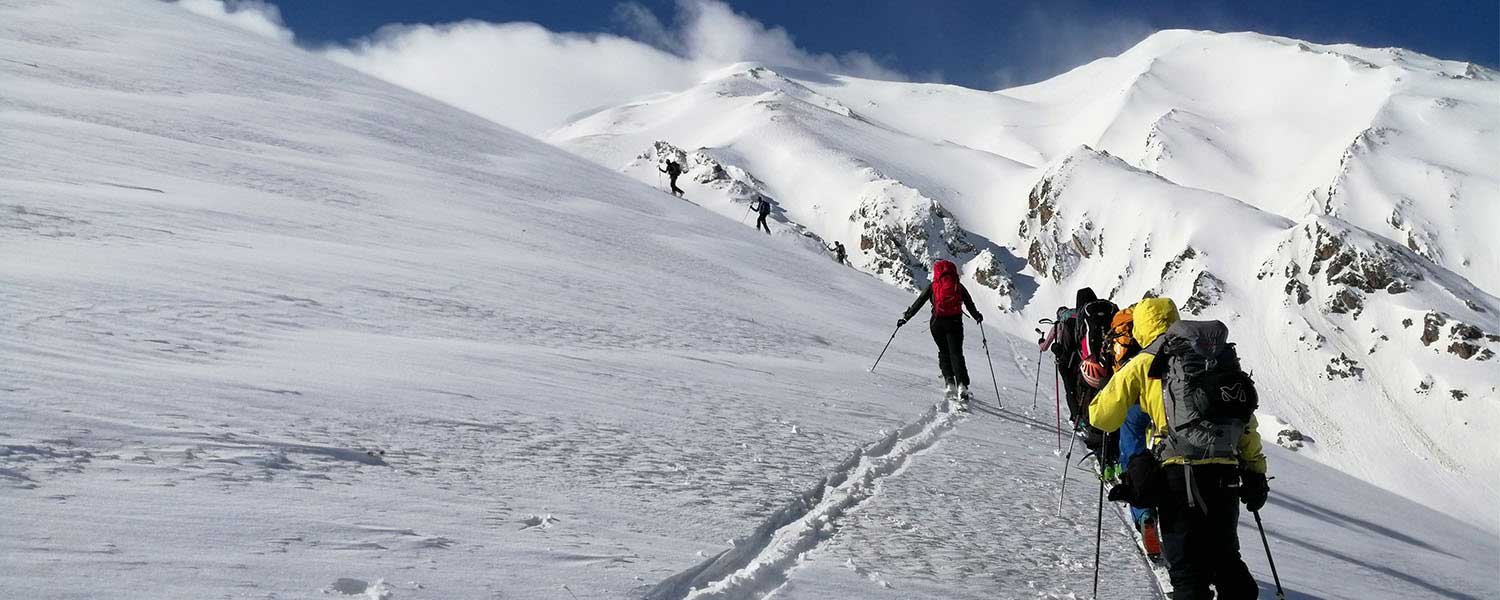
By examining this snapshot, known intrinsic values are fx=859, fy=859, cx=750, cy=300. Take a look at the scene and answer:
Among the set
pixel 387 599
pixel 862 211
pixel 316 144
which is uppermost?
pixel 862 211

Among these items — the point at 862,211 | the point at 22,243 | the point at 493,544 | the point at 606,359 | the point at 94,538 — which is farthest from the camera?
the point at 862,211

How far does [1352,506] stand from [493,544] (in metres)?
11.1

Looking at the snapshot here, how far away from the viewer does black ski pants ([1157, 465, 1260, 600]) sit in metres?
4.61

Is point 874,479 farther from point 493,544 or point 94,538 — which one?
point 94,538

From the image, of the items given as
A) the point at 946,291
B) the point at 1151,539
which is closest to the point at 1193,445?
the point at 1151,539

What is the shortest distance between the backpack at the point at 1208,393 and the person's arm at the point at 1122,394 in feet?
0.86

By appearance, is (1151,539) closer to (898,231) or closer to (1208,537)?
(1208,537)

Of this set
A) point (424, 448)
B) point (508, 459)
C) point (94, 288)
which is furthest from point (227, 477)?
point (94, 288)

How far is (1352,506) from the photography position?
35.4ft

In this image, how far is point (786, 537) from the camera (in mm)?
5184

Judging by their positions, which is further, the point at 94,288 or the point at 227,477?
the point at 94,288

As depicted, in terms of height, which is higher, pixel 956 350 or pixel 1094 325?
pixel 1094 325

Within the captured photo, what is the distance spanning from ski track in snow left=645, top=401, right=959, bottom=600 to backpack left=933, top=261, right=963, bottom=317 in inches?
143

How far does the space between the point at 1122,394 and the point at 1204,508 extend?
28.7 inches
